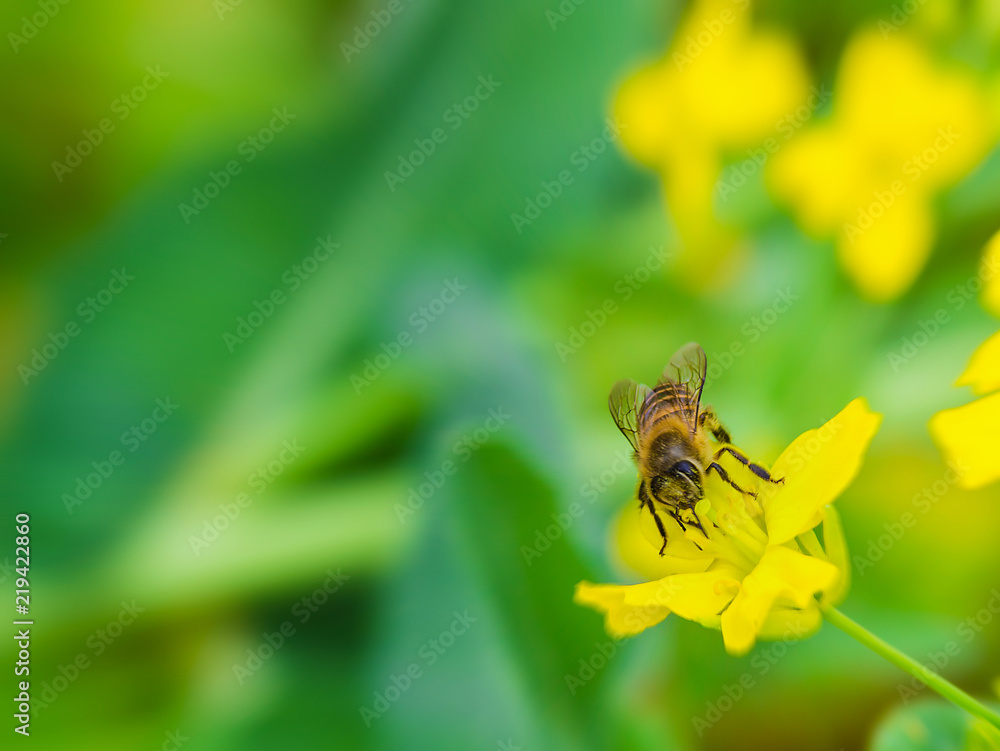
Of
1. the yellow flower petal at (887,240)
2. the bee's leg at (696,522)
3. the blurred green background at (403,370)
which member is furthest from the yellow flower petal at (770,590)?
the yellow flower petal at (887,240)

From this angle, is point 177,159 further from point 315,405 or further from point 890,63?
point 890,63

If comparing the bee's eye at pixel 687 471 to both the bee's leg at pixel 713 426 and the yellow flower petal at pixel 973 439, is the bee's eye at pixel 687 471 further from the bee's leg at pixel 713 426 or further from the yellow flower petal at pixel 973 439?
the yellow flower petal at pixel 973 439

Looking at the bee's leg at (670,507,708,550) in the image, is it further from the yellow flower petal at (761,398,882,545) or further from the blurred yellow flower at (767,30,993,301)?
the blurred yellow flower at (767,30,993,301)

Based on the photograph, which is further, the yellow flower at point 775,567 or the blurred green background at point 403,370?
the blurred green background at point 403,370

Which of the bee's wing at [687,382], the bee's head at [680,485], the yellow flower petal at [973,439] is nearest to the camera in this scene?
the yellow flower petal at [973,439]

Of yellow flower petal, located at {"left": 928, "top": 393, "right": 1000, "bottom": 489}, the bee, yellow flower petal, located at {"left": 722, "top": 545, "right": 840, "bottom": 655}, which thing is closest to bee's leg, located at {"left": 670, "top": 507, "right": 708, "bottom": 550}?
the bee
